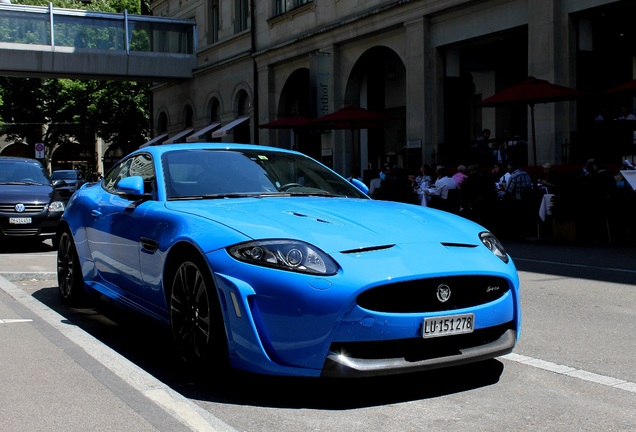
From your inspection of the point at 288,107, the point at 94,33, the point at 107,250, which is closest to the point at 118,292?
the point at 107,250

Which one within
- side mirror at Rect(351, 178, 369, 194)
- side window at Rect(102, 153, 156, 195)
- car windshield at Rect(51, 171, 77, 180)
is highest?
car windshield at Rect(51, 171, 77, 180)

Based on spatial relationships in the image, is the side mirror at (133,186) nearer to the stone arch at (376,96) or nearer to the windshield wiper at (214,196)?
the windshield wiper at (214,196)

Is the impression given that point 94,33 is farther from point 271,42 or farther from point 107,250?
point 107,250

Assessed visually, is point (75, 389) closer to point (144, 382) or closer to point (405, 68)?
point (144, 382)

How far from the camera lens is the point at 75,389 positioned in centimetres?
476

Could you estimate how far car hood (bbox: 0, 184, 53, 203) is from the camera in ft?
45.6

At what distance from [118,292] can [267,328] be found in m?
2.42

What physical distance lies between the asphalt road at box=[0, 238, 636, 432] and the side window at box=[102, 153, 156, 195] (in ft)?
3.89

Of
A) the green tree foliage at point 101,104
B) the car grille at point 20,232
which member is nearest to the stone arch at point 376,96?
the car grille at point 20,232

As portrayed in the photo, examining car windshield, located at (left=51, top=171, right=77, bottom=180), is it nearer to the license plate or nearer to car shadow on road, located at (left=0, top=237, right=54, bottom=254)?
car shadow on road, located at (left=0, top=237, right=54, bottom=254)

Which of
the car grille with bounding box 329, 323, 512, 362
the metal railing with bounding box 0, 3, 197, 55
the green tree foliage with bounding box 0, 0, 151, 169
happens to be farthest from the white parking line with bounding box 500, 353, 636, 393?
the green tree foliage with bounding box 0, 0, 151, 169

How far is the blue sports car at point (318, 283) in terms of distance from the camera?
4180mm

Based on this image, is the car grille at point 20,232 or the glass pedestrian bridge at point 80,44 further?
the glass pedestrian bridge at point 80,44

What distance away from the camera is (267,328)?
4.27 m
